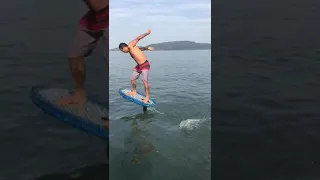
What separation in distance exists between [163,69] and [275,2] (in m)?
10.6

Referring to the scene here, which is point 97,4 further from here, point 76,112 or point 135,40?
point 76,112

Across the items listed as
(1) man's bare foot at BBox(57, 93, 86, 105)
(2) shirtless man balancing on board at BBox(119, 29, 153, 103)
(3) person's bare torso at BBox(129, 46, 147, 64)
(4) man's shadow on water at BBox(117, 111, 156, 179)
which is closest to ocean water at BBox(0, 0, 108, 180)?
(4) man's shadow on water at BBox(117, 111, 156, 179)

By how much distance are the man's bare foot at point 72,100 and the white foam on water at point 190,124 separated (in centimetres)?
325

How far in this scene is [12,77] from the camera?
13.0 meters

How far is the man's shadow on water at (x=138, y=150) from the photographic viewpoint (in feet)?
24.0

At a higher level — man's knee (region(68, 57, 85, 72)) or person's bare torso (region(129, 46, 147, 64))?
person's bare torso (region(129, 46, 147, 64))

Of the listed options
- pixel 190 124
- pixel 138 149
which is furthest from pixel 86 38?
pixel 190 124

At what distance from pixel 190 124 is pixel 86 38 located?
4.24m

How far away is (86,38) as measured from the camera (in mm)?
9195

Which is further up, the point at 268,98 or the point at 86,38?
the point at 86,38

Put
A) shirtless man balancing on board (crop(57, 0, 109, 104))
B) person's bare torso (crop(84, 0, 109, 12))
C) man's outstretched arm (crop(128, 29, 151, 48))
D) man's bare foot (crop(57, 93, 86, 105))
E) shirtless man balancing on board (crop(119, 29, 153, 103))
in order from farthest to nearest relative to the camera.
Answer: shirtless man balancing on board (crop(119, 29, 153, 103)), man's outstretched arm (crop(128, 29, 151, 48)), man's bare foot (crop(57, 93, 86, 105)), shirtless man balancing on board (crop(57, 0, 109, 104)), person's bare torso (crop(84, 0, 109, 12))

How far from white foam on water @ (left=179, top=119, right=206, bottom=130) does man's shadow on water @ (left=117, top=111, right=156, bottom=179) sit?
3.74 feet

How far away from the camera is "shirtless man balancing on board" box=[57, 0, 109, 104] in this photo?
28.4ft

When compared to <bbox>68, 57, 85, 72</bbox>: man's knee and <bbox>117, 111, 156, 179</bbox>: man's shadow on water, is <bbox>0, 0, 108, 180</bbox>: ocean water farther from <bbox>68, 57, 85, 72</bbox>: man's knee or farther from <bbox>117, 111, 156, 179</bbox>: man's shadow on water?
<bbox>68, 57, 85, 72</bbox>: man's knee
